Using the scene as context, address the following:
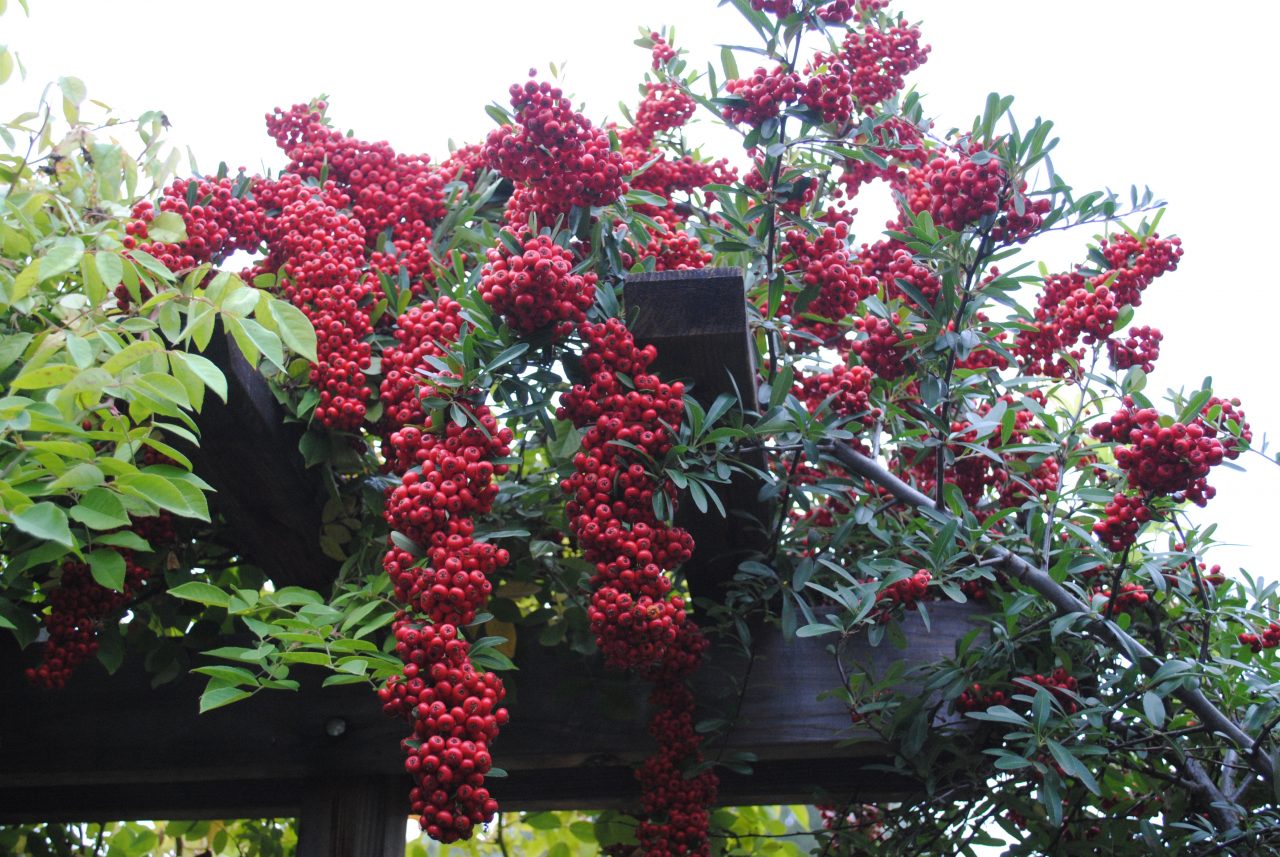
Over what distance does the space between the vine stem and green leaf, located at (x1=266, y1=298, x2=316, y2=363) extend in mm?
712

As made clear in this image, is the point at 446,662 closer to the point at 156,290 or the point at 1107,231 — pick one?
the point at 156,290

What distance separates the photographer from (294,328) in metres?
1.46

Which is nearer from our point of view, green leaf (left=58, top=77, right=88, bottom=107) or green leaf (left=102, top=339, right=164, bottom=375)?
green leaf (left=102, top=339, right=164, bottom=375)

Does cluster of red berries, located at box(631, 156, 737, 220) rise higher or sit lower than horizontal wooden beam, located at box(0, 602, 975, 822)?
higher

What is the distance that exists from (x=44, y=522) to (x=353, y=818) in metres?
0.84

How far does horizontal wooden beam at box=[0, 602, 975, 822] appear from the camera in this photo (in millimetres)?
1813

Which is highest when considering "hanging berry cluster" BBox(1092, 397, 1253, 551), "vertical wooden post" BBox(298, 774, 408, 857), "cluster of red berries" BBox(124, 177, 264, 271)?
"cluster of red berries" BBox(124, 177, 264, 271)

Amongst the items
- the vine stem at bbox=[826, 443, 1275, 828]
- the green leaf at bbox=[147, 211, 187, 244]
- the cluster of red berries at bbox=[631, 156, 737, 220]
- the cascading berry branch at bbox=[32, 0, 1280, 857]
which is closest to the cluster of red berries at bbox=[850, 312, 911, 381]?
the cascading berry branch at bbox=[32, 0, 1280, 857]

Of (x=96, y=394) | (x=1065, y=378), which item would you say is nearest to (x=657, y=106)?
(x=1065, y=378)

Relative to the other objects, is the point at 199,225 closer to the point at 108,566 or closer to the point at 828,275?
the point at 108,566

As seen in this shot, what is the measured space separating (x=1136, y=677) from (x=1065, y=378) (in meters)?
0.55

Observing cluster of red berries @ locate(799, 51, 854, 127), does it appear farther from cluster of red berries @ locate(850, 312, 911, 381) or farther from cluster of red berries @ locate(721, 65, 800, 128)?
cluster of red berries @ locate(850, 312, 911, 381)

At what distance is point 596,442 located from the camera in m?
1.45

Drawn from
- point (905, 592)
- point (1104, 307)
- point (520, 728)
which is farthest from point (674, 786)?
point (1104, 307)
